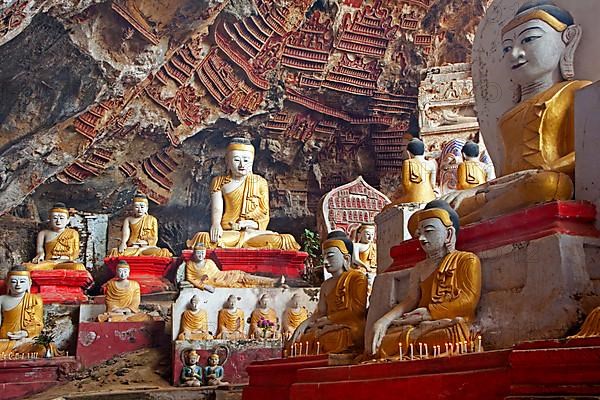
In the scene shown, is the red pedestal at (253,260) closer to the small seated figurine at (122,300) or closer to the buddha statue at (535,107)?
the small seated figurine at (122,300)

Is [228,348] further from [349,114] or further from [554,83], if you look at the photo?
[349,114]

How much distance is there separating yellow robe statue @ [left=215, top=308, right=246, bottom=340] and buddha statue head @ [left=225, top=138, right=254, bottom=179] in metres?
3.19

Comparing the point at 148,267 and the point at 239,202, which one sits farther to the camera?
the point at 148,267

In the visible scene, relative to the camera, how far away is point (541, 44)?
15.9 ft

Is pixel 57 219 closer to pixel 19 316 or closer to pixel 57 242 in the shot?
pixel 57 242

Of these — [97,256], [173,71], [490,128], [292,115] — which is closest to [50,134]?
[173,71]

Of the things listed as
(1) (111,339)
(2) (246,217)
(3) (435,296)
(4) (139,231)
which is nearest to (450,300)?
Result: (3) (435,296)

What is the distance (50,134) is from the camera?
42.1ft

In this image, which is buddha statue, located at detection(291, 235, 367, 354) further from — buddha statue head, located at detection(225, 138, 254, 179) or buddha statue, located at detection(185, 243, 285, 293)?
buddha statue head, located at detection(225, 138, 254, 179)

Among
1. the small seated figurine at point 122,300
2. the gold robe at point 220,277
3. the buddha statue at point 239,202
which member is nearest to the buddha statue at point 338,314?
the gold robe at point 220,277

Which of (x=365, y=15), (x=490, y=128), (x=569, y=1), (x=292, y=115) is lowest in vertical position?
(x=490, y=128)

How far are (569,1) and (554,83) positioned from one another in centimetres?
65

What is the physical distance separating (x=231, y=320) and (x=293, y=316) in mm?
744

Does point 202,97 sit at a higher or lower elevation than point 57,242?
higher
